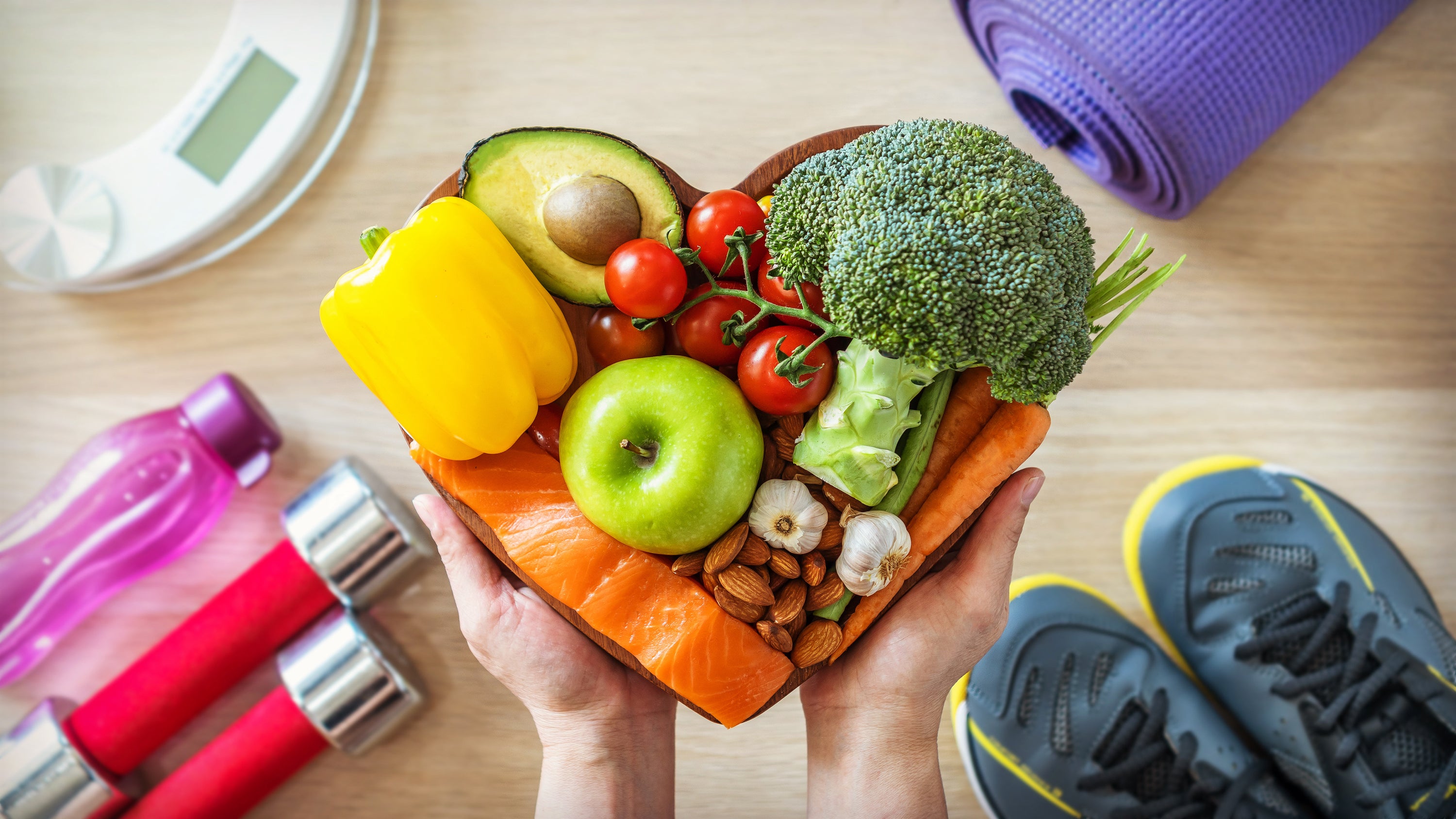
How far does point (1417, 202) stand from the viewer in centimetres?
143

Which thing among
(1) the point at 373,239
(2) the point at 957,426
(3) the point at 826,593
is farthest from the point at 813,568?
(1) the point at 373,239

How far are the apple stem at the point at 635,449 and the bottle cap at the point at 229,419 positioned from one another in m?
0.65

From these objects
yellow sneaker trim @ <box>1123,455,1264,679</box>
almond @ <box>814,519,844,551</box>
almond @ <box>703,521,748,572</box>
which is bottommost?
yellow sneaker trim @ <box>1123,455,1264,679</box>

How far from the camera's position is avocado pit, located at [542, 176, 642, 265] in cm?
96

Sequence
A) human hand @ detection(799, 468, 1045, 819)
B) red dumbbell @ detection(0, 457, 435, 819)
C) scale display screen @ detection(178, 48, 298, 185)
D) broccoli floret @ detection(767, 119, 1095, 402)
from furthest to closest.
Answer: scale display screen @ detection(178, 48, 298, 185), red dumbbell @ detection(0, 457, 435, 819), human hand @ detection(799, 468, 1045, 819), broccoli floret @ detection(767, 119, 1095, 402)

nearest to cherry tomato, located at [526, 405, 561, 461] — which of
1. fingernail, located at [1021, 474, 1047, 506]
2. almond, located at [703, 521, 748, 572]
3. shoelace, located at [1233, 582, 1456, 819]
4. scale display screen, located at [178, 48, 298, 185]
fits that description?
almond, located at [703, 521, 748, 572]

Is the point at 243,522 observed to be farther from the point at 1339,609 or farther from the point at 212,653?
the point at 1339,609

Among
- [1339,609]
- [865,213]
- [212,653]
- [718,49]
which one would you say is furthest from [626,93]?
[1339,609]

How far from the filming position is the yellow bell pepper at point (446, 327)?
3.00ft

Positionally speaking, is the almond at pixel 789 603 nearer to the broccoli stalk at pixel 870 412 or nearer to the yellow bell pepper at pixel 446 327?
the broccoli stalk at pixel 870 412

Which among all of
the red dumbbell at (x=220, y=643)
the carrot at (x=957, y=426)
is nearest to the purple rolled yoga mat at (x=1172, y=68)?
the carrot at (x=957, y=426)

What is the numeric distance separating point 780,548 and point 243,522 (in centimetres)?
92

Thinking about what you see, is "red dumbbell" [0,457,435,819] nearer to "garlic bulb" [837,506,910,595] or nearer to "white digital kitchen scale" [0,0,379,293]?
"white digital kitchen scale" [0,0,379,293]

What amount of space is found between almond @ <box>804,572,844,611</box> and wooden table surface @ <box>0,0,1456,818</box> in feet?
1.74
